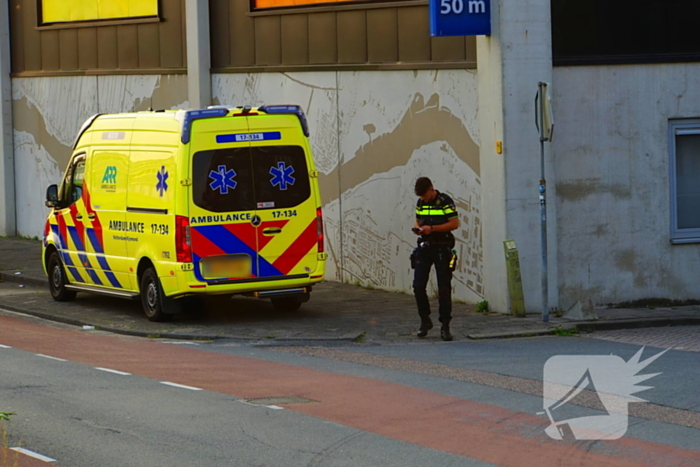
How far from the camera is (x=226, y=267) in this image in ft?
45.2

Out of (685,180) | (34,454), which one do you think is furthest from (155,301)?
(685,180)

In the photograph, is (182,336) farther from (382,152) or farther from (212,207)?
(382,152)

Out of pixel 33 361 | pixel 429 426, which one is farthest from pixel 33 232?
pixel 429 426

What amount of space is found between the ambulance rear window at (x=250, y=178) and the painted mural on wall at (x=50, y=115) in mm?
8897

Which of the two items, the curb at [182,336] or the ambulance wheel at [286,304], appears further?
the ambulance wheel at [286,304]

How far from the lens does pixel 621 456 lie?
7.42 m

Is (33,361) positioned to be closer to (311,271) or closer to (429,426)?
(311,271)

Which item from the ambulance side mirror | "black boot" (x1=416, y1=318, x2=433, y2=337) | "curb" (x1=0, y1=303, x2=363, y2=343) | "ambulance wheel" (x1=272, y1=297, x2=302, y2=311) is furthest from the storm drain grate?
the ambulance side mirror

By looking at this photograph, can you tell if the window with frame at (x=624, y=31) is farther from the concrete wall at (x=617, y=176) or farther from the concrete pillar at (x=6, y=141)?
the concrete pillar at (x=6, y=141)

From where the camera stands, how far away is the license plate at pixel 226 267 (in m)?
13.7

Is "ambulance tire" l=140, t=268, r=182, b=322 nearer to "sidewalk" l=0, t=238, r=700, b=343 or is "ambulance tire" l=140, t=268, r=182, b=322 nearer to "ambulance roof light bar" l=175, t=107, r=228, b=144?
"sidewalk" l=0, t=238, r=700, b=343

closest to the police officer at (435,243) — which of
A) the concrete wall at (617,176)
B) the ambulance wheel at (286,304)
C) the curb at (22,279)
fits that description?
the concrete wall at (617,176)

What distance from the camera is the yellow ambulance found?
44.6ft

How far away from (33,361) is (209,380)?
2177 mm
